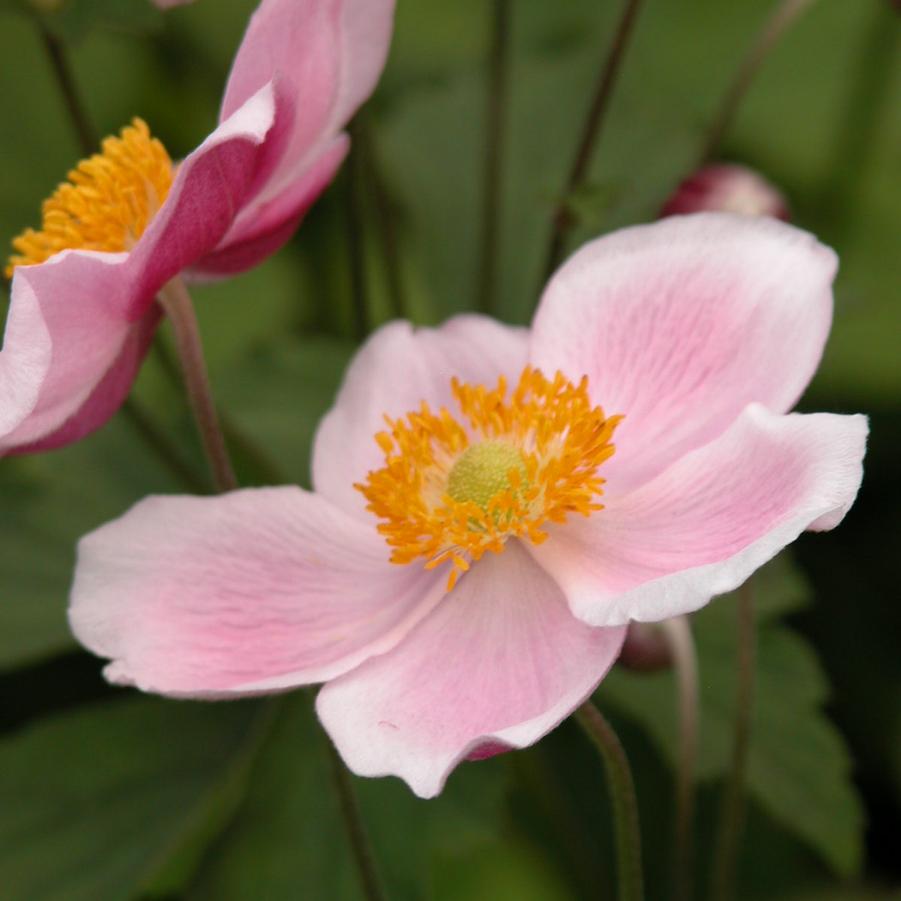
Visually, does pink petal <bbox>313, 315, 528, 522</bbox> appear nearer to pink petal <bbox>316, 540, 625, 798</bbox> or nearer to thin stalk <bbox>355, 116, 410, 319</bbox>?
pink petal <bbox>316, 540, 625, 798</bbox>

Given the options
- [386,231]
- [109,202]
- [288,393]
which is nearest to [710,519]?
[109,202]

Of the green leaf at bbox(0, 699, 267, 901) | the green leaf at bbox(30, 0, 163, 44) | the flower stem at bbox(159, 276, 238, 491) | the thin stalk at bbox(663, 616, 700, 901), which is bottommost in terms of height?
the green leaf at bbox(0, 699, 267, 901)

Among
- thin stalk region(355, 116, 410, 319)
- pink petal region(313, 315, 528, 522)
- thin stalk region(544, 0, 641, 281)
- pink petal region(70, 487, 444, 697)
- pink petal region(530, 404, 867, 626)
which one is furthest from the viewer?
thin stalk region(355, 116, 410, 319)

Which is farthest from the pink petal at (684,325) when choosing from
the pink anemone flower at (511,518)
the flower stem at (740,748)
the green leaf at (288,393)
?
the green leaf at (288,393)

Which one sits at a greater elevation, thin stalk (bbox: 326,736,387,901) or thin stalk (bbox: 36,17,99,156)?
thin stalk (bbox: 36,17,99,156)

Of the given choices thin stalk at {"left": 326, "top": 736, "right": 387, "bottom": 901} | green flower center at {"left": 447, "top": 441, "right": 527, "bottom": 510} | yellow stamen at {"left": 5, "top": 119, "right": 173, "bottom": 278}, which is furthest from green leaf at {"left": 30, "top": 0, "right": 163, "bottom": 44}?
thin stalk at {"left": 326, "top": 736, "right": 387, "bottom": 901}

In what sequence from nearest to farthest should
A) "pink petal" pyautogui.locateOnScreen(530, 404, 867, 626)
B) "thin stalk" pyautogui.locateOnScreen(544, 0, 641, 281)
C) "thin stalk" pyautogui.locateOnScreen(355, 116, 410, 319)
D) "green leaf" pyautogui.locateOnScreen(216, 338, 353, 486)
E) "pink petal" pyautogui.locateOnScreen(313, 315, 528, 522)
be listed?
"pink petal" pyautogui.locateOnScreen(530, 404, 867, 626) < "pink petal" pyautogui.locateOnScreen(313, 315, 528, 522) < "thin stalk" pyautogui.locateOnScreen(544, 0, 641, 281) < "thin stalk" pyautogui.locateOnScreen(355, 116, 410, 319) < "green leaf" pyautogui.locateOnScreen(216, 338, 353, 486)

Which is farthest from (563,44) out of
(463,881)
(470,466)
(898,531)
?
(470,466)

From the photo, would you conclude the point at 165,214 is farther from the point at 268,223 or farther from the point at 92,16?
the point at 92,16
